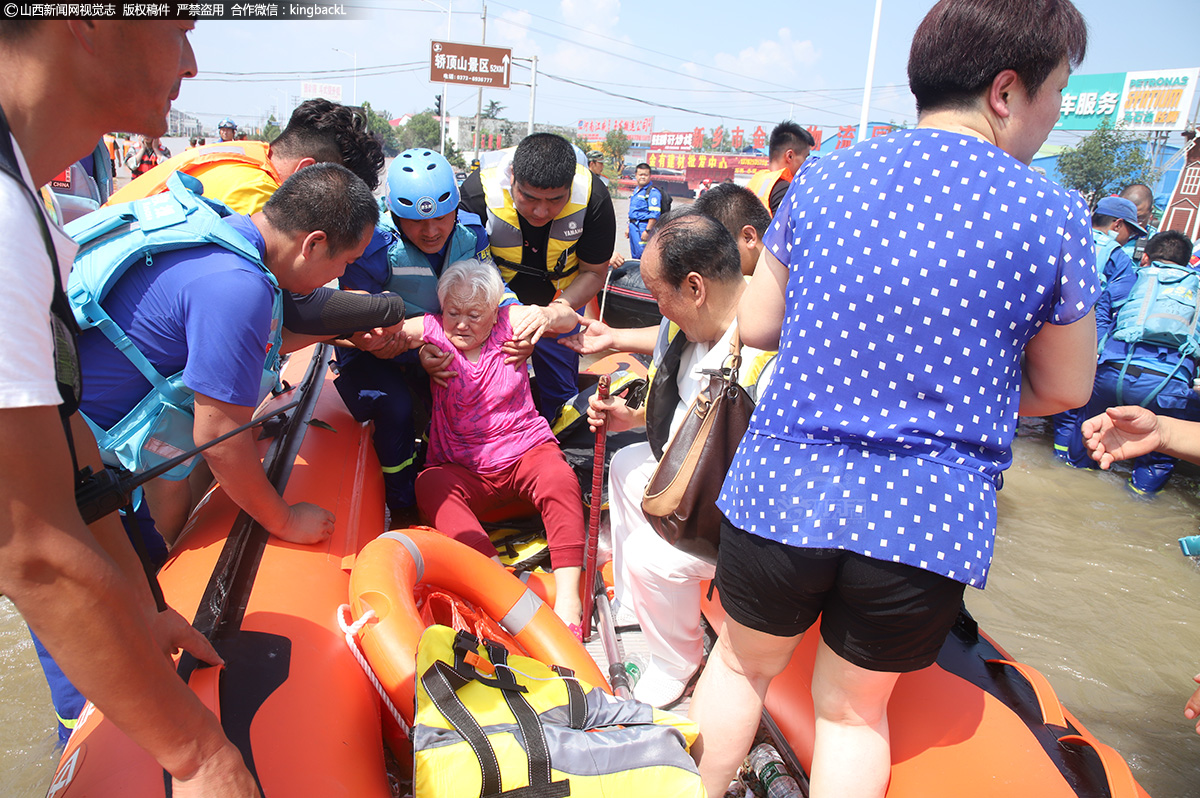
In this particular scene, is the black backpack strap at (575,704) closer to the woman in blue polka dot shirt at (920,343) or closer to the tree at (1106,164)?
the woman in blue polka dot shirt at (920,343)

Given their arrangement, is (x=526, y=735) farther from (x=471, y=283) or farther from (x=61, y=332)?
(x=471, y=283)

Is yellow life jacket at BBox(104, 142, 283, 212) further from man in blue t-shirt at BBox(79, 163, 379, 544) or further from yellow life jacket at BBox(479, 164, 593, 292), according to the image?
yellow life jacket at BBox(479, 164, 593, 292)

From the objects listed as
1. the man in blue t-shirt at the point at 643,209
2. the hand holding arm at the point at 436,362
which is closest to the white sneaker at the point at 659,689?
the hand holding arm at the point at 436,362

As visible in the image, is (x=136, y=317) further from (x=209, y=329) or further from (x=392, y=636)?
(x=392, y=636)

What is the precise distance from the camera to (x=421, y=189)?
2799mm

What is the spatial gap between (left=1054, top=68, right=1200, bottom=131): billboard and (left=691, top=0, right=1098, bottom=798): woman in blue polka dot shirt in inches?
1564

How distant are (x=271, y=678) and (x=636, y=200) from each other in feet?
30.0

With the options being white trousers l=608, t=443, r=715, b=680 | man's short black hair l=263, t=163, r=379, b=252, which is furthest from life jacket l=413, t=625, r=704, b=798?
man's short black hair l=263, t=163, r=379, b=252

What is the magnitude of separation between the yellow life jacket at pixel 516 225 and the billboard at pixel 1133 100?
126ft

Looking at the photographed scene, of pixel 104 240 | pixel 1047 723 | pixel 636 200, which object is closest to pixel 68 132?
pixel 104 240

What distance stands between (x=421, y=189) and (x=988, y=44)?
218cm

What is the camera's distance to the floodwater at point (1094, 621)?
2.35m

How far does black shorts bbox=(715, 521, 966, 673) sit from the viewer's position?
1.25 metres

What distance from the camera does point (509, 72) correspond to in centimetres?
2380
